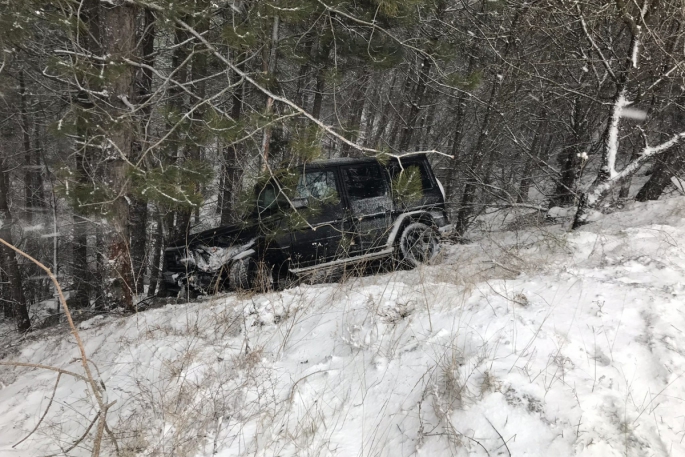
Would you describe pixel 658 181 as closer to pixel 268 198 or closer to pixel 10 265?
pixel 268 198

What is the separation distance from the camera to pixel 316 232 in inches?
216

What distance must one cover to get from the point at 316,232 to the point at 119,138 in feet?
8.85

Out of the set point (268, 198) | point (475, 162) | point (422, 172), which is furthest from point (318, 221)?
point (475, 162)

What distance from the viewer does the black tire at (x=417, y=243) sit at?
228 inches

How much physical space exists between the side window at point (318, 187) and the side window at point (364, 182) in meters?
0.24

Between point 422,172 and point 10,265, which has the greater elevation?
point 422,172

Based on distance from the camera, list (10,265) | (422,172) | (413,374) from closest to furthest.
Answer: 1. (413,374)
2. (422,172)
3. (10,265)

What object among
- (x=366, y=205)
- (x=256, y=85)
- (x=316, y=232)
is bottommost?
(x=316, y=232)

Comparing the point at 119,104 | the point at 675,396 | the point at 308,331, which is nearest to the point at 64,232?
the point at 119,104

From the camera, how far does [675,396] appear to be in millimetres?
1952

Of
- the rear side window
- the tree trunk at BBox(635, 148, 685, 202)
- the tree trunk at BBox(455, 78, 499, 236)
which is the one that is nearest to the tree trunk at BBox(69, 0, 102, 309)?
the rear side window

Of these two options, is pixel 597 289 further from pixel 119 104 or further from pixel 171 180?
pixel 119 104

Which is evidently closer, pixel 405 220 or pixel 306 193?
pixel 306 193

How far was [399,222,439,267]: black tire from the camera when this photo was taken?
5.80 meters
